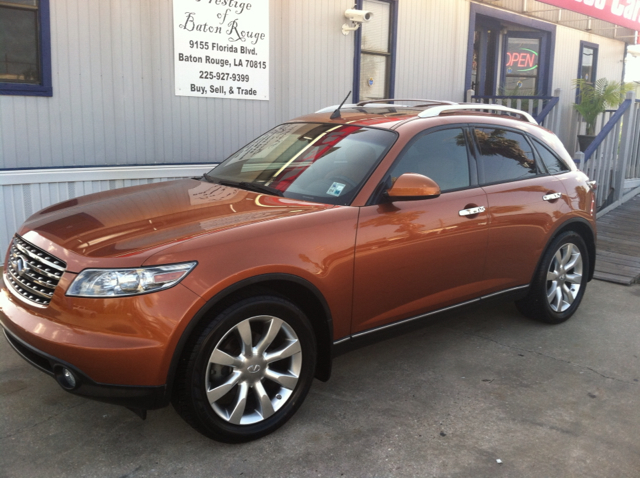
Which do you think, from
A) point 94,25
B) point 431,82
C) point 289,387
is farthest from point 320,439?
point 431,82

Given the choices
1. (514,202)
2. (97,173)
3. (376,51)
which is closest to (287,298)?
(514,202)

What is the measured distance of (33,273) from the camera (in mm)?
3117

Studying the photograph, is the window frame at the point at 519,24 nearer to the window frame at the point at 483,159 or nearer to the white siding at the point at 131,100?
the white siding at the point at 131,100

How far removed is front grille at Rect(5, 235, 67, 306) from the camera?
2.95 meters

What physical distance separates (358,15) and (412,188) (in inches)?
223

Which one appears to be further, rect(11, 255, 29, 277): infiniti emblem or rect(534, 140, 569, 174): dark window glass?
rect(534, 140, 569, 174): dark window glass

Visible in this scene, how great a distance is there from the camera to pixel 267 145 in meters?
4.50

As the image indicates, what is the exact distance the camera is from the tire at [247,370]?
2.89 metres

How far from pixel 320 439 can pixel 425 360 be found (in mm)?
1323

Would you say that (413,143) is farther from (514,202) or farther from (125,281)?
(125,281)

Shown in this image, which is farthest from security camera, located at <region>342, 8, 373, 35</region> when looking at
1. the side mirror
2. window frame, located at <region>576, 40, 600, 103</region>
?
window frame, located at <region>576, 40, 600, 103</region>

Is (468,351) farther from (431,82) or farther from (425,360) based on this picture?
(431,82)

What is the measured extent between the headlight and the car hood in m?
0.05

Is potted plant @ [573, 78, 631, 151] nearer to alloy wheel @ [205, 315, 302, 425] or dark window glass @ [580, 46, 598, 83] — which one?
dark window glass @ [580, 46, 598, 83]
